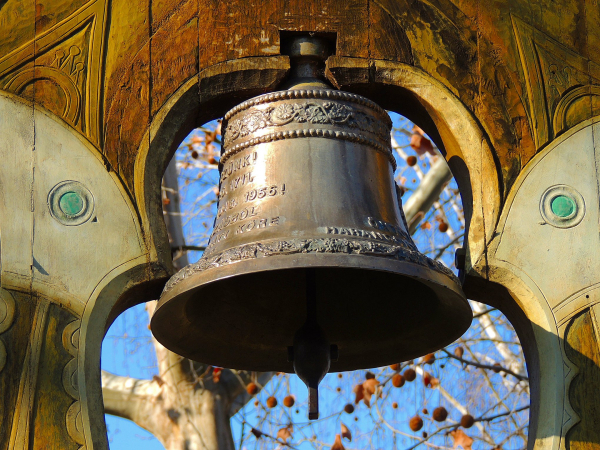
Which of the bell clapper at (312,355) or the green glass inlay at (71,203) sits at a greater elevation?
the green glass inlay at (71,203)

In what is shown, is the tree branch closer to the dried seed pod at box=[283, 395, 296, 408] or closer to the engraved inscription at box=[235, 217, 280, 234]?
the dried seed pod at box=[283, 395, 296, 408]

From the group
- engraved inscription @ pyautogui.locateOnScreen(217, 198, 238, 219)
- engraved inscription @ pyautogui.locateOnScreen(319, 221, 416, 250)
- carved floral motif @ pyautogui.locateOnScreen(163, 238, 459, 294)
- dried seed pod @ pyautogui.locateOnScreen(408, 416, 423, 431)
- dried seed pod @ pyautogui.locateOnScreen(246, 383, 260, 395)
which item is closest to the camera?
carved floral motif @ pyautogui.locateOnScreen(163, 238, 459, 294)

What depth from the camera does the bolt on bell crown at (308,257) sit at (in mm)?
4098

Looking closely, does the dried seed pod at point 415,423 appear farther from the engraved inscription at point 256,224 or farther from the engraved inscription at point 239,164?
the engraved inscription at point 256,224

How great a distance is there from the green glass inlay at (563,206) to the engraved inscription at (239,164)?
1.31 metres

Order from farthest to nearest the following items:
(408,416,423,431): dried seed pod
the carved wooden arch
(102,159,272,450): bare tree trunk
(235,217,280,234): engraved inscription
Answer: (102,159,272,450): bare tree trunk, (408,416,423,431): dried seed pod, the carved wooden arch, (235,217,280,234): engraved inscription

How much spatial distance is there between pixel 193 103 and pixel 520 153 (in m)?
1.44

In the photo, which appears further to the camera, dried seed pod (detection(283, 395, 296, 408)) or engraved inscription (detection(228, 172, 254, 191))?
dried seed pod (detection(283, 395, 296, 408))

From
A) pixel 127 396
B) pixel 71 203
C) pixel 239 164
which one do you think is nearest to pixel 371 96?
pixel 239 164

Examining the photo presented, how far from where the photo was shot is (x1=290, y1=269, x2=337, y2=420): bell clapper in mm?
4397

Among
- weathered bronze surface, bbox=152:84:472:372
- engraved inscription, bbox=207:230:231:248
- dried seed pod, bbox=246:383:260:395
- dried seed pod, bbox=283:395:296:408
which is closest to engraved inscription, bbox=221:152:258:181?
weathered bronze surface, bbox=152:84:472:372

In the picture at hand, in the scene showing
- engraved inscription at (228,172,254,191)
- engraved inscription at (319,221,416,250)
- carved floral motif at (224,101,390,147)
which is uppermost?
carved floral motif at (224,101,390,147)

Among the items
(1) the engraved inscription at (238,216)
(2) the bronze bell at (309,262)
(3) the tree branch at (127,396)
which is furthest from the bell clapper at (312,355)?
(3) the tree branch at (127,396)

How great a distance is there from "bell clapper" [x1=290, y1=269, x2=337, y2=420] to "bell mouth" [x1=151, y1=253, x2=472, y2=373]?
1.09ft
